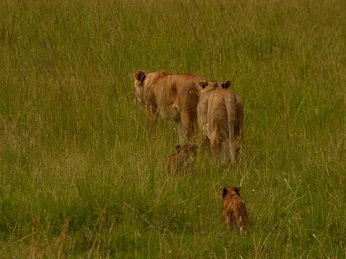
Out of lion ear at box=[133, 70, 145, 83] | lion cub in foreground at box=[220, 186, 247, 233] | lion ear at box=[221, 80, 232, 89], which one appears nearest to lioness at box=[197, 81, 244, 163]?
lion ear at box=[221, 80, 232, 89]

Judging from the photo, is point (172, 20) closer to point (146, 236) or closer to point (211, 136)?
point (211, 136)

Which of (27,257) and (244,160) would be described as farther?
(244,160)

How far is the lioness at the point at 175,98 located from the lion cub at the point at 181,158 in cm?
68

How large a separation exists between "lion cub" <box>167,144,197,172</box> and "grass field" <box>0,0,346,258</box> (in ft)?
0.25

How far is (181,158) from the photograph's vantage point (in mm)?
5691

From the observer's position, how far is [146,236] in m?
4.77

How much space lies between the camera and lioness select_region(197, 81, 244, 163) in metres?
5.89

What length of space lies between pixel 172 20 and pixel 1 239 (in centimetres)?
542

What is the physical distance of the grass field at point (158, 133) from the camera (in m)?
4.73

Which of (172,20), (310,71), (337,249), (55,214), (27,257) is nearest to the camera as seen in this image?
(27,257)

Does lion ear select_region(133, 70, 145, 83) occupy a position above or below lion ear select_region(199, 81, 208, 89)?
below

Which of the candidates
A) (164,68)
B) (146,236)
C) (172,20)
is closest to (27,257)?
(146,236)

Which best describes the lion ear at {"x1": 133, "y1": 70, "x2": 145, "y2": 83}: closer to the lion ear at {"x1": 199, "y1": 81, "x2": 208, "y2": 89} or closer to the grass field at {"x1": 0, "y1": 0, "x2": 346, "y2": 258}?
the grass field at {"x1": 0, "y1": 0, "x2": 346, "y2": 258}

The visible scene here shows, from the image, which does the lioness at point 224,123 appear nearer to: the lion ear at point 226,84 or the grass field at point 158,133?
the grass field at point 158,133
